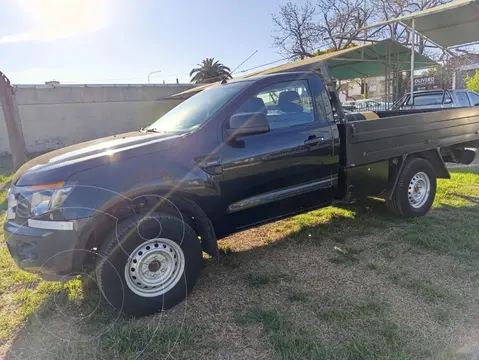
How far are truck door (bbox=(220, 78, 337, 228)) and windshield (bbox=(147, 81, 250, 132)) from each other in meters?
0.22

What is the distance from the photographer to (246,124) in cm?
322

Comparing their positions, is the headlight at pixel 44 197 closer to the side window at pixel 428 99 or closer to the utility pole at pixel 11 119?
the utility pole at pixel 11 119

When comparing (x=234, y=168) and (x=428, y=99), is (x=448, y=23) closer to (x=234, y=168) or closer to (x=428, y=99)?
(x=428, y=99)

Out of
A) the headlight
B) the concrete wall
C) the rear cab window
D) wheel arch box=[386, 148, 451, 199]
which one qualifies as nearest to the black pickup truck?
the headlight

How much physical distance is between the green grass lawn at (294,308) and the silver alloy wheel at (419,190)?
0.60 metres

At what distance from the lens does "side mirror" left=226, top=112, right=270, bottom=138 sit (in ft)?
10.5

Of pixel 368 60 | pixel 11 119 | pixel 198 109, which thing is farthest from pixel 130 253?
pixel 368 60

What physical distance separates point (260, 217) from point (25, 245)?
2036 millimetres

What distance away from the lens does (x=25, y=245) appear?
2758 mm

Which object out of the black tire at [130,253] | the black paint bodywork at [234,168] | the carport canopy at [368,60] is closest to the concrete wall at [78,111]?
the carport canopy at [368,60]

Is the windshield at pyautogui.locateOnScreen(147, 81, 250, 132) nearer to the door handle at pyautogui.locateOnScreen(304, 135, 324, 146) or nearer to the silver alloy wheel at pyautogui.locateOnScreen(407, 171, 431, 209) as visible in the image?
the door handle at pyautogui.locateOnScreen(304, 135, 324, 146)

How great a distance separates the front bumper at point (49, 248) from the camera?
2697 mm

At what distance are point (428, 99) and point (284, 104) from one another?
30.7 feet

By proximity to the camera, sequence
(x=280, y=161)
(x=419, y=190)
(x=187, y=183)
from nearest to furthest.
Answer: (x=187, y=183) → (x=280, y=161) → (x=419, y=190)
